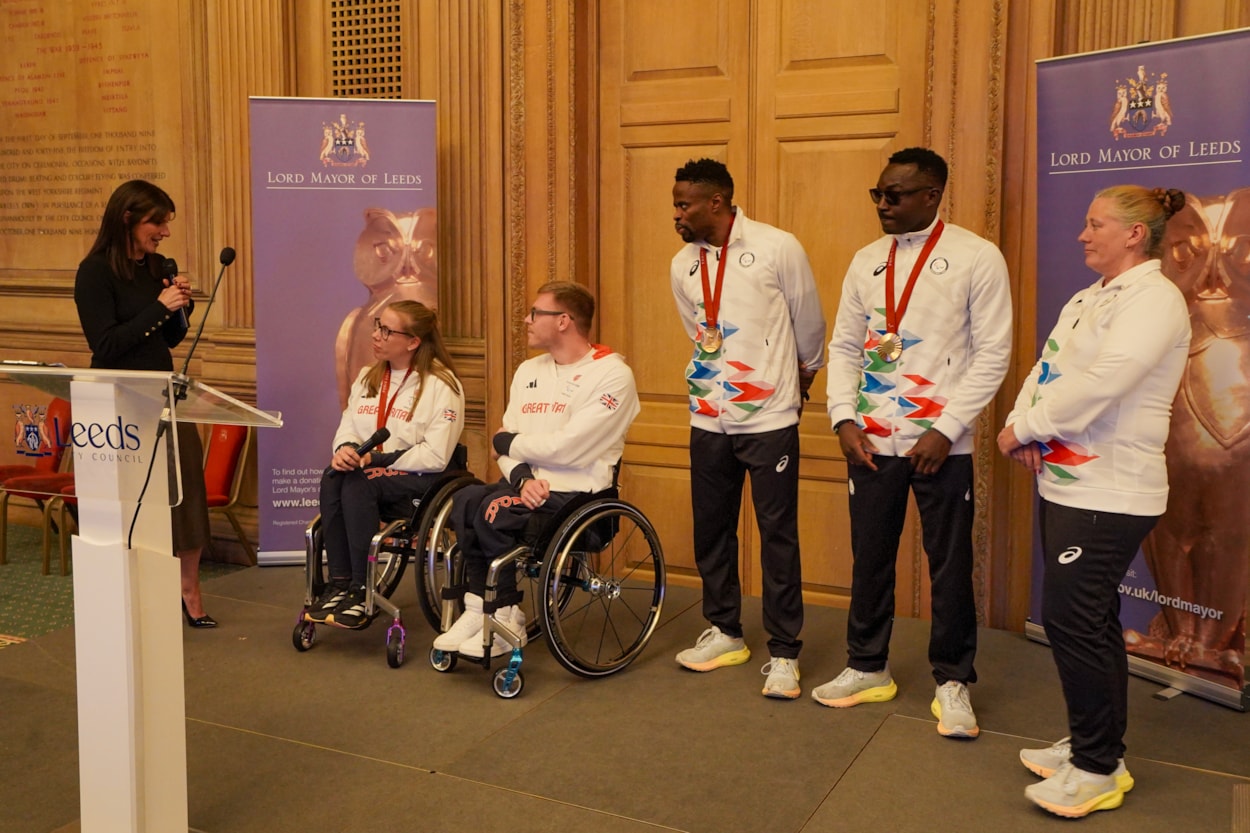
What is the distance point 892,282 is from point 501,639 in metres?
1.64

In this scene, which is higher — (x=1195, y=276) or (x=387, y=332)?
(x=1195, y=276)

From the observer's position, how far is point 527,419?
13.0ft

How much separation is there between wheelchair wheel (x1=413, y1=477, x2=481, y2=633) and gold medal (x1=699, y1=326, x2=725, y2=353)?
3.09ft

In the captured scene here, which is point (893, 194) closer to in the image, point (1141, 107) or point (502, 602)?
point (1141, 107)

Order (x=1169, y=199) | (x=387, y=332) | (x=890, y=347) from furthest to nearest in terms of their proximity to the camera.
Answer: (x=387, y=332), (x=890, y=347), (x=1169, y=199)

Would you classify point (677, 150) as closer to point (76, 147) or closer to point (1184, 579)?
point (1184, 579)

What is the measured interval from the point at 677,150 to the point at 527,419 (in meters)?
1.61

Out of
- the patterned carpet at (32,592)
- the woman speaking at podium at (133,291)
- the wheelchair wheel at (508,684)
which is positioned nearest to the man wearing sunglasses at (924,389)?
the wheelchair wheel at (508,684)

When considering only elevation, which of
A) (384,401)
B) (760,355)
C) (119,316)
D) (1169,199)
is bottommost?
(384,401)

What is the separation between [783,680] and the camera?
12.2 ft

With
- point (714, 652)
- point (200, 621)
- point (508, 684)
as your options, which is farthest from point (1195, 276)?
point (200, 621)

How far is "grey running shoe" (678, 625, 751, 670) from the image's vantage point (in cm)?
397

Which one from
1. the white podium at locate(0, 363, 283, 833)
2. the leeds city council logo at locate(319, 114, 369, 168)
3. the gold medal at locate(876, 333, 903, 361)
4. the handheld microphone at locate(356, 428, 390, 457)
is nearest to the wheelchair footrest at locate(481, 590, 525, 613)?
the handheld microphone at locate(356, 428, 390, 457)

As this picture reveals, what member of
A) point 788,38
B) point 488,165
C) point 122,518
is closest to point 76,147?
point 488,165
